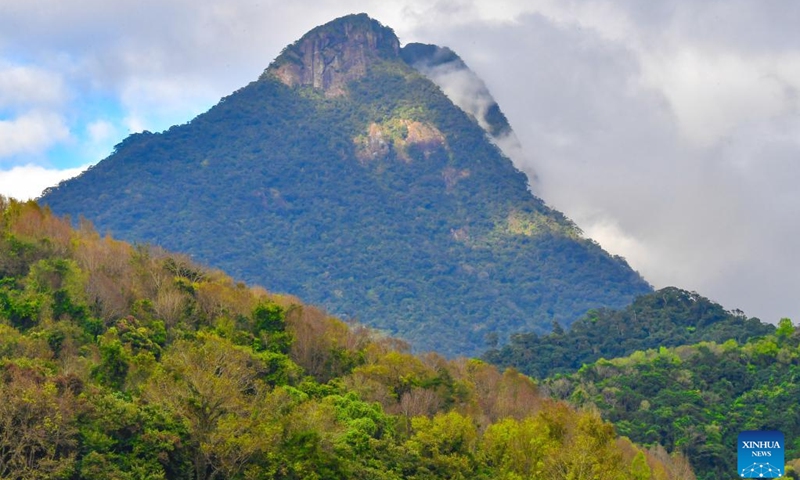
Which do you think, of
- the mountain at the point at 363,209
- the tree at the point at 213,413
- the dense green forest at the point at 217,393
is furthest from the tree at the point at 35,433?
the mountain at the point at 363,209

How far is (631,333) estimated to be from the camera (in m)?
140

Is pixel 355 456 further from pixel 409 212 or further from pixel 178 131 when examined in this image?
pixel 178 131

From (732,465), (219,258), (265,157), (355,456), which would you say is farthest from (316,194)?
(355,456)

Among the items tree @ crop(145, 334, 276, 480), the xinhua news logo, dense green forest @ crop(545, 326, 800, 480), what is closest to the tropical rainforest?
tree @ crop(145, 334, 276, 480)

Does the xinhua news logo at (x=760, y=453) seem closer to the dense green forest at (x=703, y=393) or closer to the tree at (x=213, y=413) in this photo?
the tree at (x=213, y=413)

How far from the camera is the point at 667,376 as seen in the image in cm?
11188

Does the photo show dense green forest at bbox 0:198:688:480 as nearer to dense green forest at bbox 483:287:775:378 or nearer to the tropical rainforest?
the tropical rainforest

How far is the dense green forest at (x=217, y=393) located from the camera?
5453 cm

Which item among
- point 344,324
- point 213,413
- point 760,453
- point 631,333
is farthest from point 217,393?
point 631,333

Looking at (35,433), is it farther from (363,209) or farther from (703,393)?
(363,209)

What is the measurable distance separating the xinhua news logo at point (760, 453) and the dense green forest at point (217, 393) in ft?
65.0

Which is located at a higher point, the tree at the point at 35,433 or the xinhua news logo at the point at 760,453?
the tree at the point at 35,433

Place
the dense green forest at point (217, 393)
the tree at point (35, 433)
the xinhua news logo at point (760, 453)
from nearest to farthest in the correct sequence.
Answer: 1. the xinhua news logo at point (760, 453)
2. the tree at point (35, 433)
3. the dense green forest at point (217, 393)

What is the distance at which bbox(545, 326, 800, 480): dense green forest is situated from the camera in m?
97.8
